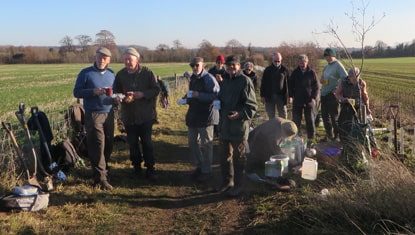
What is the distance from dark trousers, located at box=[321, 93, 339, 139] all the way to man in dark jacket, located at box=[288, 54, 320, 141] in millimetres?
208

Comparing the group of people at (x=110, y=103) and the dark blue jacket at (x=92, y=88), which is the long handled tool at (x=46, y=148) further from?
the dark blue jacket at (x=92, y=88)

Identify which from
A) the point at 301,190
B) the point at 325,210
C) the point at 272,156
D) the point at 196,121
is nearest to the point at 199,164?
the point at 196,121

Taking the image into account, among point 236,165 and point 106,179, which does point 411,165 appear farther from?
point 106,179

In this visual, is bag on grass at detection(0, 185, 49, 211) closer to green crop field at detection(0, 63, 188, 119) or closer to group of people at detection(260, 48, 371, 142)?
group of people at detection(260, 48, 371, 142)

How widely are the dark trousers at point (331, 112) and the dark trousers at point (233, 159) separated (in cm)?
325

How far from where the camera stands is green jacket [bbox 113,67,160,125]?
6.57 m

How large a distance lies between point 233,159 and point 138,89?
1.71 metres

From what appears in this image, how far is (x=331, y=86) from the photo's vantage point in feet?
→ 28.8

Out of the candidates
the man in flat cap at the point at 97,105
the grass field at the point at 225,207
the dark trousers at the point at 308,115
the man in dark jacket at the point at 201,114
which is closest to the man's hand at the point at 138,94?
the man in flat cap at the point at 97,105

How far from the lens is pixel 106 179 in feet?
21.3

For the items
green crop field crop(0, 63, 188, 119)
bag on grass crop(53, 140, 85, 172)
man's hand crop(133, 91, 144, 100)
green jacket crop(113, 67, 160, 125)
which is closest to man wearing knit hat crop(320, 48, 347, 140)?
green jacket crop(113, 67, 160, 125)

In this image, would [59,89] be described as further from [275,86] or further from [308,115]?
[308,115]

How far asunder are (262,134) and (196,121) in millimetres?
1214

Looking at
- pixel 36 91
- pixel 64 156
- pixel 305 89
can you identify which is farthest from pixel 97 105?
pixel 36 91
